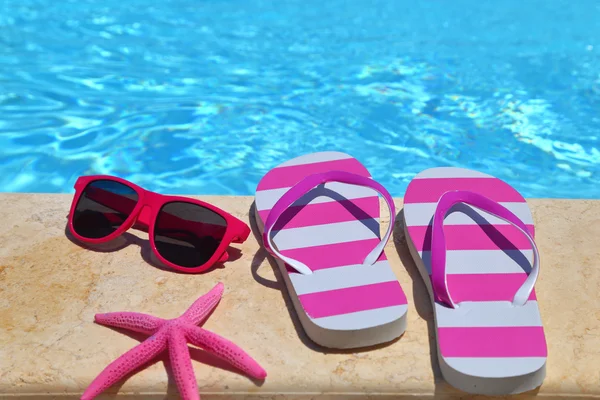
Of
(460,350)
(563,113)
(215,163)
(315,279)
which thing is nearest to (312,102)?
(215,163)

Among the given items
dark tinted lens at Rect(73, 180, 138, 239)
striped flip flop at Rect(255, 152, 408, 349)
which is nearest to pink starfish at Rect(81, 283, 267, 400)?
striped flip flop at Rect(255, 152, 408, 349)

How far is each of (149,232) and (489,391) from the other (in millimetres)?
946

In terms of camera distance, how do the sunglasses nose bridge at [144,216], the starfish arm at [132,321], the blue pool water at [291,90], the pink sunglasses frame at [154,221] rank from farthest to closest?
the blue pool water at [291,90] < the sunglasses nose bridge at [144,216] < the pink sunglasses frame at [154,221] < the starfish arm at [132,321]

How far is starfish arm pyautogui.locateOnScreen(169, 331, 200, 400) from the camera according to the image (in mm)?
1293

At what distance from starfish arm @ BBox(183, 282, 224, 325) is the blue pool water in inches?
51.4

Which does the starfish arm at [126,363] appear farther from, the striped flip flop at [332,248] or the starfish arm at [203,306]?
the striped flip flop at [332,248]

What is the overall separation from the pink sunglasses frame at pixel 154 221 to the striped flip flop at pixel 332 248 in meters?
0.10

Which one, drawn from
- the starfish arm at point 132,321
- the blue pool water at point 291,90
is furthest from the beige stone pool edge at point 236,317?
the blue pool water at point 291,90

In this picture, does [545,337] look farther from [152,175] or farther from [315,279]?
[152,175]

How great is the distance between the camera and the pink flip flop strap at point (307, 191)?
1.58 metres

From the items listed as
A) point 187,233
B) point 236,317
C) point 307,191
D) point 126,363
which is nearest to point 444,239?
point 307,191

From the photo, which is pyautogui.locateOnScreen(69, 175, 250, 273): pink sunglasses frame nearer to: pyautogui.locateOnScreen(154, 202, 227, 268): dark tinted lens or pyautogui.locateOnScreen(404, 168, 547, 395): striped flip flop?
pyautogui.locateOnScreen(154, 202, 227, 268): dark tinted lens

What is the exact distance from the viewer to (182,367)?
4.31 ft

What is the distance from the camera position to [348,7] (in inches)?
179
